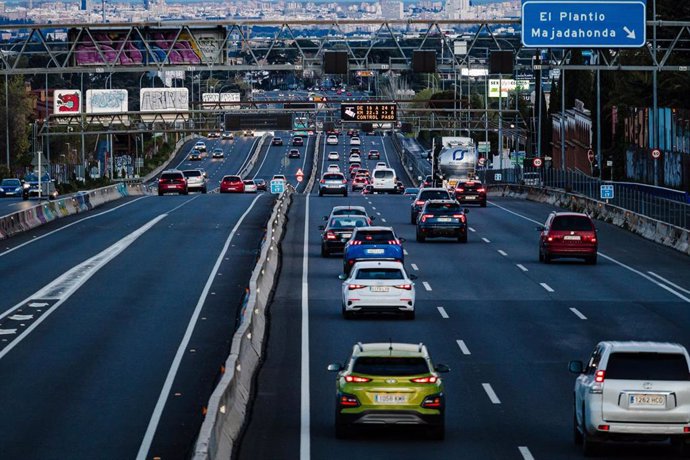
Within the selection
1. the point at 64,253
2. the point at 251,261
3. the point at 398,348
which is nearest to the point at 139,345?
the point at 398,348

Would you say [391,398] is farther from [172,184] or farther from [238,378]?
[172,184]

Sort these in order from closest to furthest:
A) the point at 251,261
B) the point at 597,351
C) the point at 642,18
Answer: the point at 597,351 → the point at 251,261 → the point at 642,18

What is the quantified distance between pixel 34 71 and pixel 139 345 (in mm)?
34620

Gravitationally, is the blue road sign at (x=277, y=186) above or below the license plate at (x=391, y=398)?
above

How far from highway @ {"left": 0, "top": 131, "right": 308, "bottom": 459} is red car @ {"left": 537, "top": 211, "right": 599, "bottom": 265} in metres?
9.79

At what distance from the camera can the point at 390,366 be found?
21.8 metres

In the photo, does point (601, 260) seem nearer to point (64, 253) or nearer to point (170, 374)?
point (64, 253)

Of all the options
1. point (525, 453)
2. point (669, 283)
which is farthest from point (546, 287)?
point (525, 453)

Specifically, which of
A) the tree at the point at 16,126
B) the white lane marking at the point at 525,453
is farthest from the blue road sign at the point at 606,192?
the tree at the point at 16,126

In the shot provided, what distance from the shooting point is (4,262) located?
169ft

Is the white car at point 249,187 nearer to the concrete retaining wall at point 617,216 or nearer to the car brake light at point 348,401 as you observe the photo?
the concrete retaining wall at point 617,216

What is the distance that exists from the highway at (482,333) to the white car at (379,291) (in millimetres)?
427

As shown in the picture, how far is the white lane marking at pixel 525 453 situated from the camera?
21.0 metres

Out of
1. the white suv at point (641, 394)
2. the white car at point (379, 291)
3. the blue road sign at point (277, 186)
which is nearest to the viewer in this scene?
the white suv at point (641, 394)
